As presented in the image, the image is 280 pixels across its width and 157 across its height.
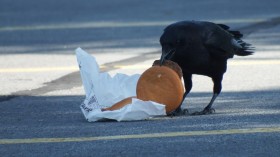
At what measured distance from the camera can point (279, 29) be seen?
16719mm

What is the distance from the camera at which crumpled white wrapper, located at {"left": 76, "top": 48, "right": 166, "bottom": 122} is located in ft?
26.9

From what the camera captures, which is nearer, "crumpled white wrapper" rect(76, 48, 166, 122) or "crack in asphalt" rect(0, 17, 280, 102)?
"crumpled white wrapper" rect(76, 48, 166, 122)

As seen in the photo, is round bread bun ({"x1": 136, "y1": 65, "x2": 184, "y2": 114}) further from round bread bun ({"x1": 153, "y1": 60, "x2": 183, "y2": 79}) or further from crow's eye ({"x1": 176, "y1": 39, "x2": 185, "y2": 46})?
crow's eye ({"x1": 176, "y1": 39, "x2": 185, "y2": 46})

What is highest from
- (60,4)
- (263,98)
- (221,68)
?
(221,68)

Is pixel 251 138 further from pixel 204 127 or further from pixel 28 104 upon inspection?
pixel 28 104

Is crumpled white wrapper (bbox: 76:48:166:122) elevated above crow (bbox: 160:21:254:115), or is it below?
below

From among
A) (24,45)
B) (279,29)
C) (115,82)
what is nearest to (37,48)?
(24,45)

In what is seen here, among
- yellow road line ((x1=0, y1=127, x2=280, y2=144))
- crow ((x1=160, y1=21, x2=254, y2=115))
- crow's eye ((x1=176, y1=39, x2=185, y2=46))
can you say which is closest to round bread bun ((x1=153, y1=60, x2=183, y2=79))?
crow ((x1=160, y1=21, x2=254, y2=115))

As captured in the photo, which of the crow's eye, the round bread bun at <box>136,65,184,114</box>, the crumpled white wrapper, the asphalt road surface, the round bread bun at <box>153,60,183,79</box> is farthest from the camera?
the round bread bun at <box>136,65,184,114</box>

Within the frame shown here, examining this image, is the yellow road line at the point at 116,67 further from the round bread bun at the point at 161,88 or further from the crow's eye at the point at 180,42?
the crow's eye at the point at 180,42

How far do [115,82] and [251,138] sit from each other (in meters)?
1.95

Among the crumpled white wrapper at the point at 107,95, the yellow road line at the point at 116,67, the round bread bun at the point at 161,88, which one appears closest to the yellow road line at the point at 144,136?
the crumpled white wrapper at the point at 107,95

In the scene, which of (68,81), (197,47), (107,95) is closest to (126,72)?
(68,81)

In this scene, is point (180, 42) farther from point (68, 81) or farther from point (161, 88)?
point (68, 81)
